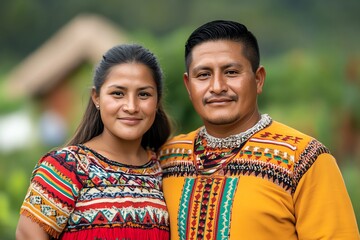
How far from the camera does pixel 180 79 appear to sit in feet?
23.1

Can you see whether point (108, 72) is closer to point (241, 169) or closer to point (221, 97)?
point (221, 97)

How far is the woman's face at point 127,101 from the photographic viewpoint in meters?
3.24

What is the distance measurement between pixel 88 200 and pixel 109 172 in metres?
0.16

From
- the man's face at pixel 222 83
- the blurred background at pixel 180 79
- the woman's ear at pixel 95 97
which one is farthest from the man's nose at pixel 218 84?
the blurred background at pixel 180 79

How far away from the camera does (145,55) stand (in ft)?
11.1

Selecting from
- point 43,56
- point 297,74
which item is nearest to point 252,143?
point 297,74

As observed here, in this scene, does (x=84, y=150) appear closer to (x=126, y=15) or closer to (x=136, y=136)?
(x=136, y=136)

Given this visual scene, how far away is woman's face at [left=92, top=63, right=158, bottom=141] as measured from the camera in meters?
3.24

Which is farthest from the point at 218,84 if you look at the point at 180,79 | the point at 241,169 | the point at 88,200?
the point at 180,79

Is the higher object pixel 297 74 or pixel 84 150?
pixel 297 74

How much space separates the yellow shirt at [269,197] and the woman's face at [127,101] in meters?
0.34

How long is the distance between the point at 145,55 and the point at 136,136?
0.38 m

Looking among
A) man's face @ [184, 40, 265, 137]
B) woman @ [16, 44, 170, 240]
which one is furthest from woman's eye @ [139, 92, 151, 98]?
man's face @ [184, 40, 265, 137]

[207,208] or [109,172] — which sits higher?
[109,172]
